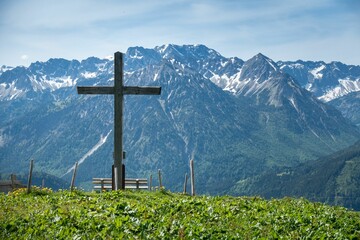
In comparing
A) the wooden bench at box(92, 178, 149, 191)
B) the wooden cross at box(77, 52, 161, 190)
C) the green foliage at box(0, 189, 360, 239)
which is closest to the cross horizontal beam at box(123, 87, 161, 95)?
the wooden cross at box(77, 52, 161, 190)

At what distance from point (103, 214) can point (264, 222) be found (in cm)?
655

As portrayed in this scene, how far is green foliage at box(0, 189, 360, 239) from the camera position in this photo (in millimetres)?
16578

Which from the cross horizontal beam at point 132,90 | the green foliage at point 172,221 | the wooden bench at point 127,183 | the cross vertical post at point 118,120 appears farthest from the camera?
the wooden bench at point 127,183

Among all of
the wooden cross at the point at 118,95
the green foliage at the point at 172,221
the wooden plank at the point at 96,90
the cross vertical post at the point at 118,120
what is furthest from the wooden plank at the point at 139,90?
the green foliage at the point at 172,221

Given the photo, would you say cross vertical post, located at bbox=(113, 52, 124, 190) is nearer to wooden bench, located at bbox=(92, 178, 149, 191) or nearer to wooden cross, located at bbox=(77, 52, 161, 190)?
wooden cross, located at bbox=(77, 52, 161, 190)

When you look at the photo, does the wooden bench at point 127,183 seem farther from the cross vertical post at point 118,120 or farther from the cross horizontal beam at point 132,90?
the cross horizontal beam at point 132,90

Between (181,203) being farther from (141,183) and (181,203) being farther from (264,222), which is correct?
(141,183)

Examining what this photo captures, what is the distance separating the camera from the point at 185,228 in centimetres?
1703

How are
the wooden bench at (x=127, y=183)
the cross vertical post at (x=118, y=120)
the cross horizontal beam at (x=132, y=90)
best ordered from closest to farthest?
the cross vertical post at (x=118, y=120), the cross horizontal beam at (x=132, y=90), the wooden bench at (x=127, y=183)

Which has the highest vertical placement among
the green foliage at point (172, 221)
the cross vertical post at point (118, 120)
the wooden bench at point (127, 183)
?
the cross vertical post at point (118, 120)

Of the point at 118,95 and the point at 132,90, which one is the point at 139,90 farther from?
the point at 118,95

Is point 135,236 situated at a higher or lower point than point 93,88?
lower

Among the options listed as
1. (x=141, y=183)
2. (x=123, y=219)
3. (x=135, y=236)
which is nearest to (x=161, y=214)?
(x=123, y=219)

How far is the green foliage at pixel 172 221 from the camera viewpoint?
16578 mm
